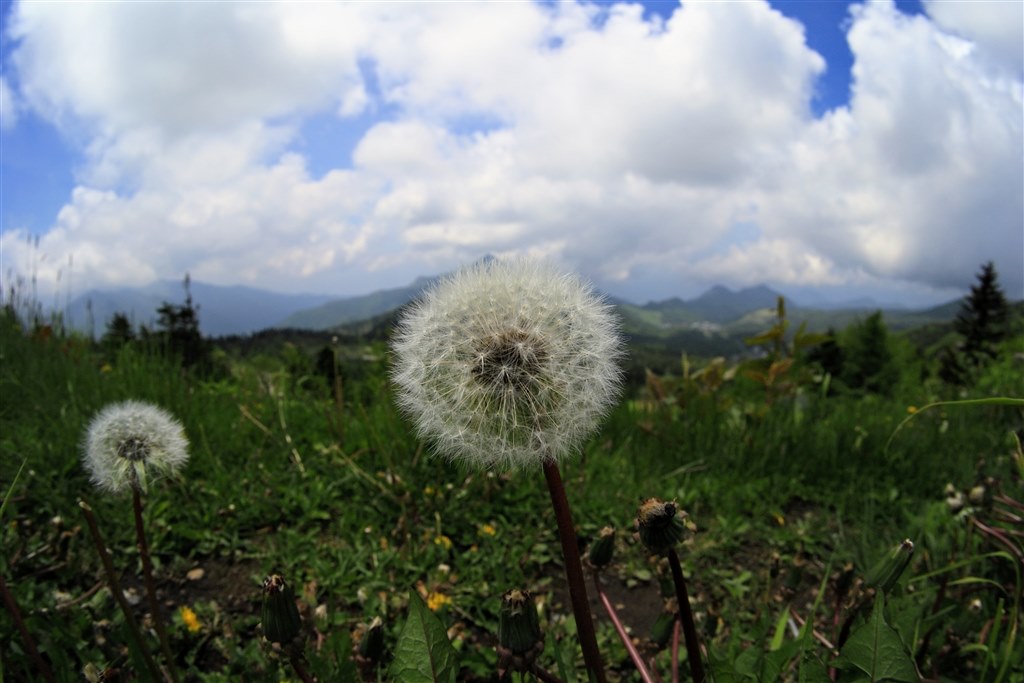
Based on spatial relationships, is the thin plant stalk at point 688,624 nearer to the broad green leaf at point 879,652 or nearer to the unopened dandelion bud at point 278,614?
the broad green leaf at point 879,652

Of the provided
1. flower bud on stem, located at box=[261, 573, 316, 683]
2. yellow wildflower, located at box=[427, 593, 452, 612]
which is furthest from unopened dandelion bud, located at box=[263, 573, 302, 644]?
yellow wildflower, located at box=[427, 593, 452, 612]

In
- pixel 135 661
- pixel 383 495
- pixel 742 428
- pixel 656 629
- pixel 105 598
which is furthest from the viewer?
pixel 742 428

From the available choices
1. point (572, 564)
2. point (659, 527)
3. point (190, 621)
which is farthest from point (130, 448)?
point (659, 527)

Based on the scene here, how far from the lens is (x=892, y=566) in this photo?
158 cm

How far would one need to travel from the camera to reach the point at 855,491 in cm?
408

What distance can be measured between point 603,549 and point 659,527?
0.34 m

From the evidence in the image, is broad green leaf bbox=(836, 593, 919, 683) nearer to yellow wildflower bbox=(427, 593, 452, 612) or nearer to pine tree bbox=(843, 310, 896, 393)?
yellow wildflower bbox=(427, 593, 452, 612)

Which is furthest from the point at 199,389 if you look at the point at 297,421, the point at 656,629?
the point at 656,629

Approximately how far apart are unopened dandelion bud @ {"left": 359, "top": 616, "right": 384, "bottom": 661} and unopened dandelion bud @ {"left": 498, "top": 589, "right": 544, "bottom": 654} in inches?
21.4

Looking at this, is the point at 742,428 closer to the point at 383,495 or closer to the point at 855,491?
the point at 855,491

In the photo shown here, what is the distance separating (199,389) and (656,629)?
4.35m

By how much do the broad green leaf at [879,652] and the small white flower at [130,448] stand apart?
2.02 metres

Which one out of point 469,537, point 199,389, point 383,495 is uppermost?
point 199,389

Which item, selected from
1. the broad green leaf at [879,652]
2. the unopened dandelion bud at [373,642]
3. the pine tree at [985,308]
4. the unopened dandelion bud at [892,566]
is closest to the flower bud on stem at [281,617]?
the unopened dandelion bud at [373,642]
